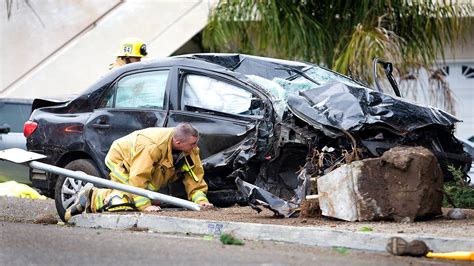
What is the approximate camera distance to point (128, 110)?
1076 centimetres

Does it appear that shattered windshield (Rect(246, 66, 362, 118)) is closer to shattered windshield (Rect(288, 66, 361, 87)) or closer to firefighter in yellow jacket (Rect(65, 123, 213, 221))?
shattered windshield (Rect(288, 66, 361, 87))

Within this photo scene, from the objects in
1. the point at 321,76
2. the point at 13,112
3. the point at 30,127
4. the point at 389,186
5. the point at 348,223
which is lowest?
the point at 13,112

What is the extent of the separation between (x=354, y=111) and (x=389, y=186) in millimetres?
882

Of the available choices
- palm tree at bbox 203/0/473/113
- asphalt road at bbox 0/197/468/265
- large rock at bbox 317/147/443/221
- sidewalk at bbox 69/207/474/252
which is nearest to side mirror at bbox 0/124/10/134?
palm tree at bbox 203/0/473/113

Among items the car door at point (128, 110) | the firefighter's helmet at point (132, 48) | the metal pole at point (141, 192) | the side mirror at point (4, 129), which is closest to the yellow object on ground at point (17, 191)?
the side mirror at point (4, 129)

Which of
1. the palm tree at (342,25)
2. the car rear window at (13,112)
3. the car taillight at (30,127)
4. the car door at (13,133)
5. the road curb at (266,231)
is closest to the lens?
the road curb at (266,231)

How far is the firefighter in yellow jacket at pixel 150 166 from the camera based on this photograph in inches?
387

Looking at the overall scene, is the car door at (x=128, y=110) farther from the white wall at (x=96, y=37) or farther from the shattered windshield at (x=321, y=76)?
the white wall at (x=96, y=37)

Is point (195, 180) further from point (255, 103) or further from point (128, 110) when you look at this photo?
point (128, 110)

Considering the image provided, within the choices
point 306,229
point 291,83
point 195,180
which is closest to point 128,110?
point 195,180

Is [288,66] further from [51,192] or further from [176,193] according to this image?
[51,192]

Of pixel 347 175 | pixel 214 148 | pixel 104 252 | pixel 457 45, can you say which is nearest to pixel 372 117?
pixel 347 175

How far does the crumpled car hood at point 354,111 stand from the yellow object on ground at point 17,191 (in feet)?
17.7

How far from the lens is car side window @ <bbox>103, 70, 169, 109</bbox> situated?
10.7 meters
